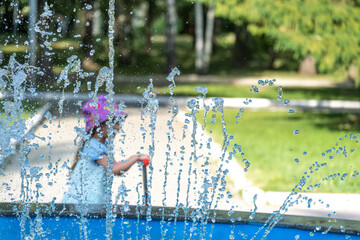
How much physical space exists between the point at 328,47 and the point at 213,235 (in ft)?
23.5

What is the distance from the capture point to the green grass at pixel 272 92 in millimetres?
18797

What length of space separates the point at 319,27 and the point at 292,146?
1988mm

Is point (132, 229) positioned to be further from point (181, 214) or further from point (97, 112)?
point (97, 112)

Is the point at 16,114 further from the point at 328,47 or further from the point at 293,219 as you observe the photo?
the point at 328,47

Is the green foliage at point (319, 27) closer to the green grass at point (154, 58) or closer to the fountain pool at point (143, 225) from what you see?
the fountain pool at point (143, 225)

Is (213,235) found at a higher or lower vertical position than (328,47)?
lower

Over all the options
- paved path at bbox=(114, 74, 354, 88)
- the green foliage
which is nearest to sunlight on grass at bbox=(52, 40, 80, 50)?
paved path at bbox=(114, 74, 354, 88)

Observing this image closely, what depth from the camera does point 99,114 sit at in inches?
153

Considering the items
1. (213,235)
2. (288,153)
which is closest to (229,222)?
(213,235)

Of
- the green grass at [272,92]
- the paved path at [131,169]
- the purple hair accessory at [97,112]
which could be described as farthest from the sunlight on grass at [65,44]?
the purple hair accessory at [97,112]

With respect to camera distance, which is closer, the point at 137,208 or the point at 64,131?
the point at 137,208

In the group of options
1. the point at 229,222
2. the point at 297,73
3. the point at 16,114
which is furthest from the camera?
the point at 297,73

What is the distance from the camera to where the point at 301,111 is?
15.3 m

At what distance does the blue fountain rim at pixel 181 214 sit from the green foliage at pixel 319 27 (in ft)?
22.4
